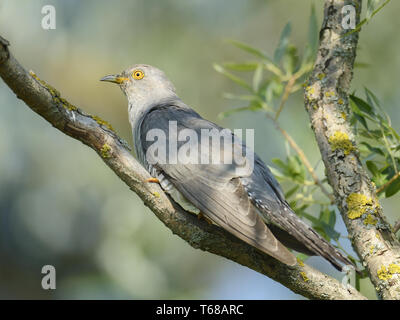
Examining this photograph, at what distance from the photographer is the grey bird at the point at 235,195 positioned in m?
3.03

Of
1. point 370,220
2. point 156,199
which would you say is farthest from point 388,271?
point 156,199

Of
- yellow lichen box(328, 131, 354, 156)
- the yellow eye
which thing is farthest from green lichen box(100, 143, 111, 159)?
the yellow eye

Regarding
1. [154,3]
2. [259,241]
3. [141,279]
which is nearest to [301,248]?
[259,241]

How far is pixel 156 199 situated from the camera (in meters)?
3.00

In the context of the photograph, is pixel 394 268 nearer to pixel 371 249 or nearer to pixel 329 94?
pixel 371 249

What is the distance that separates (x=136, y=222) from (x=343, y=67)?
9.45 feet

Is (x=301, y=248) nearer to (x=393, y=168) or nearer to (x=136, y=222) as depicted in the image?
(x=393, y=168)

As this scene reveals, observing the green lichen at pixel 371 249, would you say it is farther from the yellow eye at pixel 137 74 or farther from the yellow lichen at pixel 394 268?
the yellow eye at pixel 137 74

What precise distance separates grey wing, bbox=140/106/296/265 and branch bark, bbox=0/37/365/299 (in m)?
0.13

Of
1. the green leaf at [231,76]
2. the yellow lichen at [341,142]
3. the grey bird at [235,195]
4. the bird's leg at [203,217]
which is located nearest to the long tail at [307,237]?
the grey bird at [235,195]

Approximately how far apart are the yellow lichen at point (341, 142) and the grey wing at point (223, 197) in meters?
0.64
